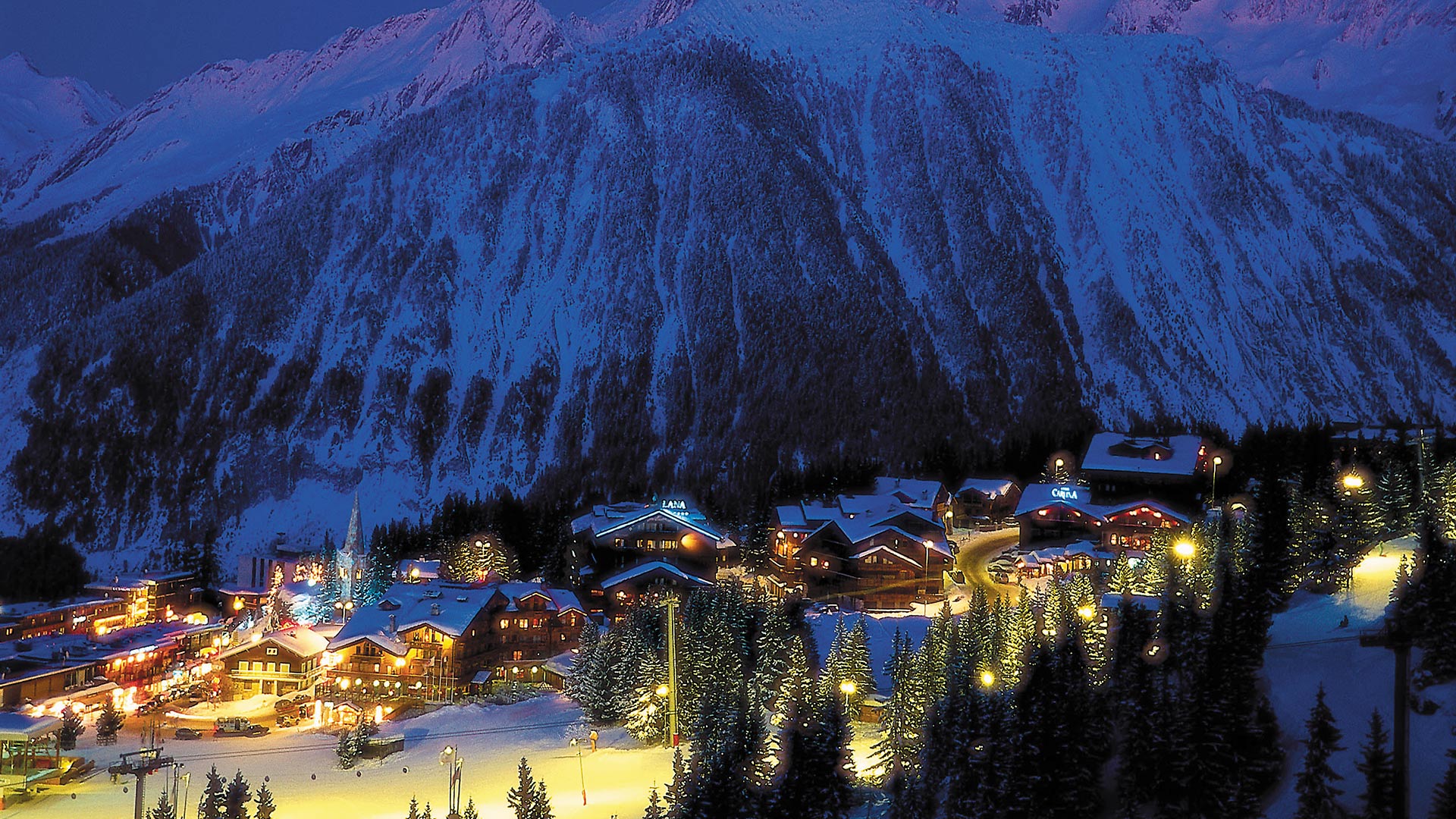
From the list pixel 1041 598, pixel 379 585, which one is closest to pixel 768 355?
pixel 379 585

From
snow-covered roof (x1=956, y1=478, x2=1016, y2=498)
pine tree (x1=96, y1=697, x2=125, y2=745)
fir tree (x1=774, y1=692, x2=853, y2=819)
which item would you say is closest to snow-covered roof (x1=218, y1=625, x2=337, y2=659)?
pine tree (x1=96, y1=697, x2=125, y2=745)

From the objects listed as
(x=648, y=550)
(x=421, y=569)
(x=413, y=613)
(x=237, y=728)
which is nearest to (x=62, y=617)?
(x=421, y=569)

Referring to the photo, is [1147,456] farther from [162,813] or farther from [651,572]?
[162,813]

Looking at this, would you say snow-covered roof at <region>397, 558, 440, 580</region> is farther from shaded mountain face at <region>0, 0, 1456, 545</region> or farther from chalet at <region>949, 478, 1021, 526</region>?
shaded mountain face at <region>0, 0, 1456, 545</region>

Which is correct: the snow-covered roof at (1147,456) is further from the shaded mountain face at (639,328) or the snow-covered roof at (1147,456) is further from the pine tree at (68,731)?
the pine tree at (68,731)

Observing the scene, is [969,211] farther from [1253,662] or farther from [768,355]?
[1253,662]

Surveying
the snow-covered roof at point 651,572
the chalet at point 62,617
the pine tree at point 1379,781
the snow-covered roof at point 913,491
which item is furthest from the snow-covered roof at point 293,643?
the pine tree at point 1379,781
